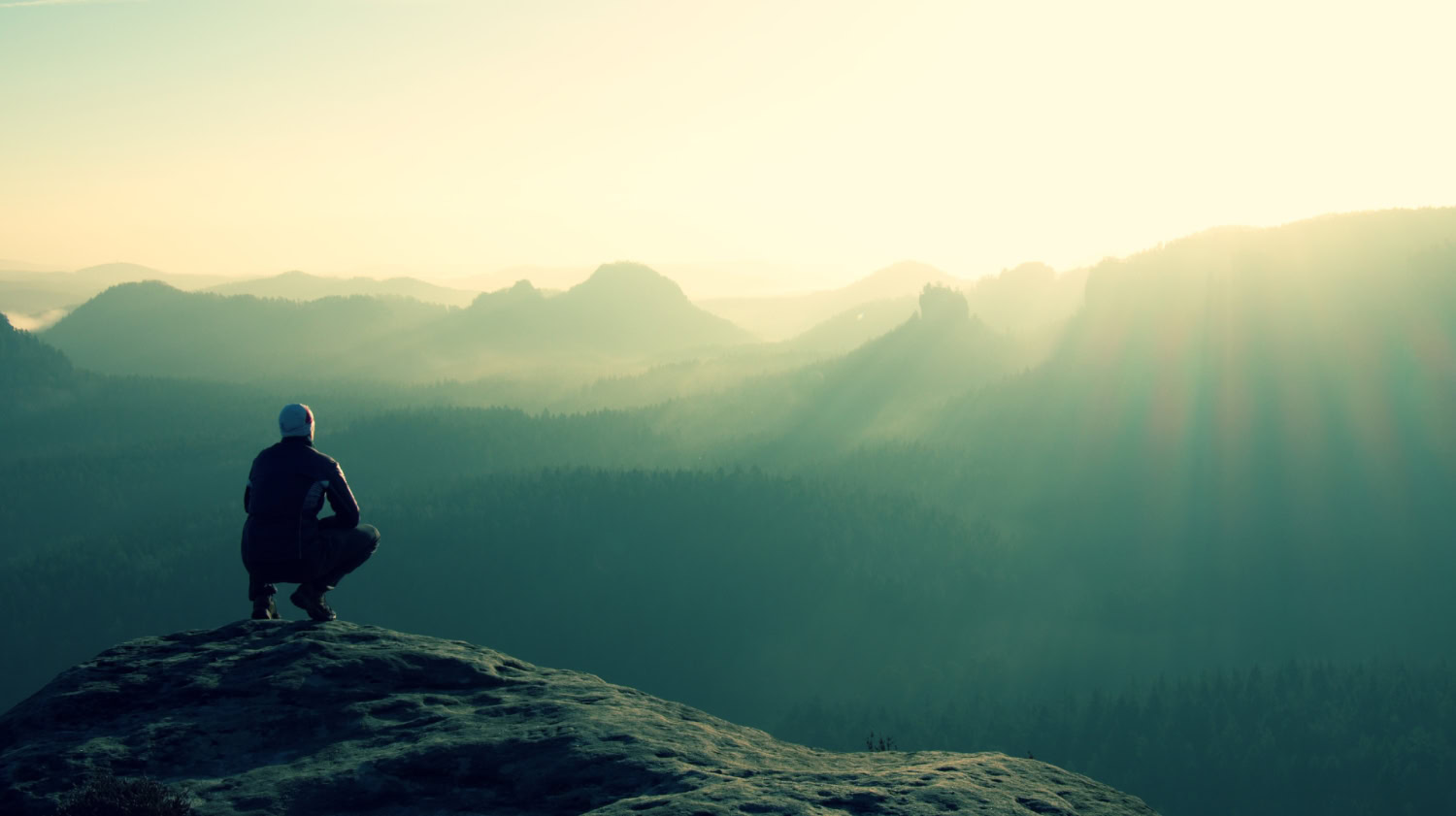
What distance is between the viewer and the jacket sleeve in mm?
12359

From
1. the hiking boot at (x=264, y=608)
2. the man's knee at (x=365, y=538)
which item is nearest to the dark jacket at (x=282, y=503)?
the man's knee at (x=365, y=538)

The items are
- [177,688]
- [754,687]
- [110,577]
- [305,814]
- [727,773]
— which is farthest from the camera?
[110,577]

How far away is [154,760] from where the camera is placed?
874 cm

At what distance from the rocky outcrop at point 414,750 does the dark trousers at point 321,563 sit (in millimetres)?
884

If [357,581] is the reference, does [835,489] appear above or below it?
above

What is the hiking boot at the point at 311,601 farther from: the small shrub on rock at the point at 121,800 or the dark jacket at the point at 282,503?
the small shrub on rock at the point at 121,800

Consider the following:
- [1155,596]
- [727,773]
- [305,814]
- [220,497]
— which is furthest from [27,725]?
[220,497]

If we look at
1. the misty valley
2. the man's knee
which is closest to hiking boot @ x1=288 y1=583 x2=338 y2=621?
the man's knee

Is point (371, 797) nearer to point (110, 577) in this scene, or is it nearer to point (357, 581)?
point (357, 581)

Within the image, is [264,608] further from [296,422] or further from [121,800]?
[121,800]

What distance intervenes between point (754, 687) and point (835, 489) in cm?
3977

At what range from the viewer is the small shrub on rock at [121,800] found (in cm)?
723

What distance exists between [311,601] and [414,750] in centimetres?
474

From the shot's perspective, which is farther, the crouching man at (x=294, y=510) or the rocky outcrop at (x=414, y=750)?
the crouching man at (x=294, y=510)
